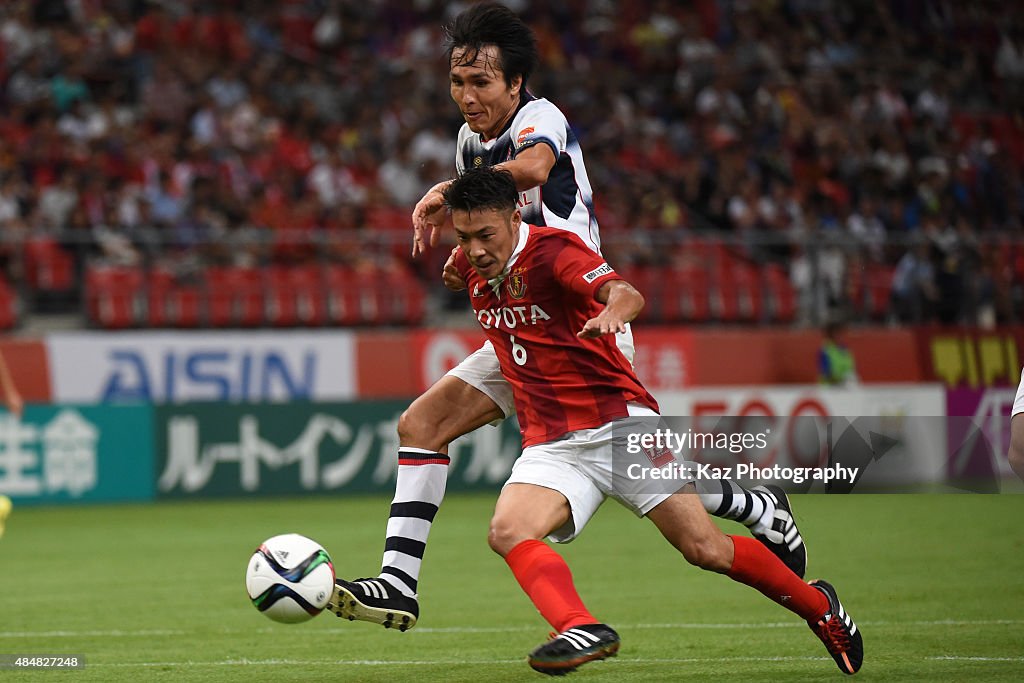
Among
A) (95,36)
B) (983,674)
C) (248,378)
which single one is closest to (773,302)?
(248,378)

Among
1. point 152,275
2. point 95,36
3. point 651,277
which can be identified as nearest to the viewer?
point 152,275

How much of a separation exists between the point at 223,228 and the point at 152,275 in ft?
3.64

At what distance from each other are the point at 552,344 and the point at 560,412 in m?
0.26

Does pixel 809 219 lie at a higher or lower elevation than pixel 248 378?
higher

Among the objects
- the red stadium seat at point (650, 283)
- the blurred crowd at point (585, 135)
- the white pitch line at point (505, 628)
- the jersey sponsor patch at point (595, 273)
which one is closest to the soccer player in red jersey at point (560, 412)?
the jersey sponsor patch at point (595, 273)

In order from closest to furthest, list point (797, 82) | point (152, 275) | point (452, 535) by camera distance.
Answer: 1. point (452, 535)
2. point (152, 275)
3. point (797, 82)

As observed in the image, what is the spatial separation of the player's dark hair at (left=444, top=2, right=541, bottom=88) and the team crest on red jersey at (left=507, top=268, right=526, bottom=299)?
106cm

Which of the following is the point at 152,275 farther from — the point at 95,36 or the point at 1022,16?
the point at 1022,16

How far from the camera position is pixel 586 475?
18.2 ft

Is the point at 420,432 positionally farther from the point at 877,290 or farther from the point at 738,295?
the point at 877,290

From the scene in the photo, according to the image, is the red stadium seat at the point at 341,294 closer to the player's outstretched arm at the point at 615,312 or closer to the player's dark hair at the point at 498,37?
the player's dark hair at the point at 498,37

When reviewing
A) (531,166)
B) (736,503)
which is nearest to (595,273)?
(531,166)

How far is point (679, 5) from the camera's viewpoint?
75.9ft

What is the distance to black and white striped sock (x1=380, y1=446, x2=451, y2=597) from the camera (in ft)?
19.7
